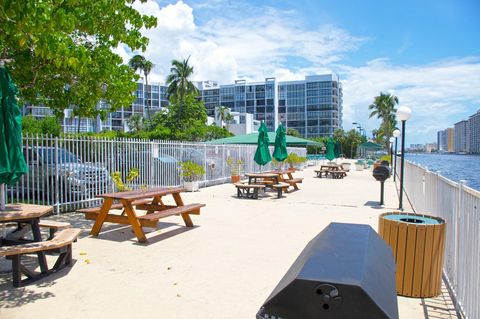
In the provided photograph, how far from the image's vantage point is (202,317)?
4.04m

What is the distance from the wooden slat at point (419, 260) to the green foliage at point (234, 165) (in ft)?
50.6

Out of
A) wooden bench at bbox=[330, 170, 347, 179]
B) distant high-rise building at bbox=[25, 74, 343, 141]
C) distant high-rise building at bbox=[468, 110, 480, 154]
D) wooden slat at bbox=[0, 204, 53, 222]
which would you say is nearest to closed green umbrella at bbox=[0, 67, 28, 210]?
wooden slat at bbox=[0, 204, 53, 222]

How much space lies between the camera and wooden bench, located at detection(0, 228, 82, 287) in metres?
4.72

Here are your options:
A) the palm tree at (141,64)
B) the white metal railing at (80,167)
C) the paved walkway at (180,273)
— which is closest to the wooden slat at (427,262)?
the paved walkway at (180,273)

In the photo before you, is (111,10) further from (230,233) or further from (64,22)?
(230,233)

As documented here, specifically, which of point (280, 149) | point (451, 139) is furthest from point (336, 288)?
point (451, 139)

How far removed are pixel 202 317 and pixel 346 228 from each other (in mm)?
2047

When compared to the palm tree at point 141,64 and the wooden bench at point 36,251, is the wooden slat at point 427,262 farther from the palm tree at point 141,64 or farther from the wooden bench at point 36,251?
the palm tree at point 141,64

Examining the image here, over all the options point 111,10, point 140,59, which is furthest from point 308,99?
A: point 111,10

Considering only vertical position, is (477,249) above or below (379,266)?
below

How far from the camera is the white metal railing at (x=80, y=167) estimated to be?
966 cm

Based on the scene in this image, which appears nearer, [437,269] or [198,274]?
[437,269]

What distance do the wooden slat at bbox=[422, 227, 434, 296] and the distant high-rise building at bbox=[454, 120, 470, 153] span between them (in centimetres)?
7581

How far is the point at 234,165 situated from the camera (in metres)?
20.2
